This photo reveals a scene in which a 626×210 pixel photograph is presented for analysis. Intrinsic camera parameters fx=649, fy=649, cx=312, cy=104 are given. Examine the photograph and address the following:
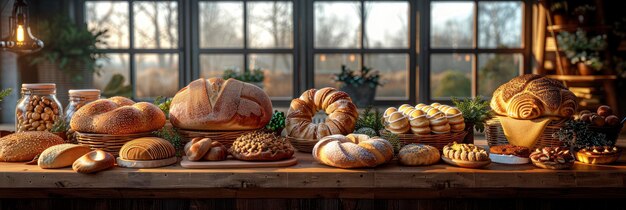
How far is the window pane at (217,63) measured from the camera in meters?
5.28

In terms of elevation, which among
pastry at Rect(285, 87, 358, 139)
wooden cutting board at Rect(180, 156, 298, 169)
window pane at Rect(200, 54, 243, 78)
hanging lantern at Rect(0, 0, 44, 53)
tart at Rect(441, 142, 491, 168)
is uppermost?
hanging lantern at Rect(0, 0, 44, 53)

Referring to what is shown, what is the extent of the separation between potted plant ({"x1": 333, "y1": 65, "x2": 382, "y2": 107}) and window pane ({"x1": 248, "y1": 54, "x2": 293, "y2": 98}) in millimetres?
557

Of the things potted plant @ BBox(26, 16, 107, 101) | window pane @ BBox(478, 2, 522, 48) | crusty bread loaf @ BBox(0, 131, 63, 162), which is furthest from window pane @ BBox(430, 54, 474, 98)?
crusty bread loaf @ BBox(0, 131, 63, 162)

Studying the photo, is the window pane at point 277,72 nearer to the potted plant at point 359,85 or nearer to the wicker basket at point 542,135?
the potted plant at point 359,85

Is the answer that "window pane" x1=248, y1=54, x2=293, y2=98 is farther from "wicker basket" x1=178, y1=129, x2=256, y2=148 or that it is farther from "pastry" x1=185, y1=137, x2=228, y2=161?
"pastry" x1=185, y1=137, x2=228, y2=161

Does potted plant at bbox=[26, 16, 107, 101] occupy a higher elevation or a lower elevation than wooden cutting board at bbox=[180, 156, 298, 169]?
higher

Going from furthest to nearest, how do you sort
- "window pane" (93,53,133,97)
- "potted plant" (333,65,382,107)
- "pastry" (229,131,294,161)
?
"window pane" (93,53,133,97) → "potted plant" (333,65,382,107) → "pastry" (229,131,294,161)

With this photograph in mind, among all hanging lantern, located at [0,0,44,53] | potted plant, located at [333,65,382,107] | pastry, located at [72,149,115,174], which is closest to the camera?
pastry, located at [72,149,115,174]

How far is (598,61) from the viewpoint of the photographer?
471cm

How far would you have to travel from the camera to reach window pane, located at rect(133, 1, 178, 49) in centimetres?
525

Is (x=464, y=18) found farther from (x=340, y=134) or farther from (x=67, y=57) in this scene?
(x=340, y=134)

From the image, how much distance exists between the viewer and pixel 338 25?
527cm

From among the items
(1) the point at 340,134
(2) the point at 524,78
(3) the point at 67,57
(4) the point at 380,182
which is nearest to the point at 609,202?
(2) the point at 524,78

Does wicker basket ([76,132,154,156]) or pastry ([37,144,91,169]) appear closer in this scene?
pastry ([37,144,91,169])
